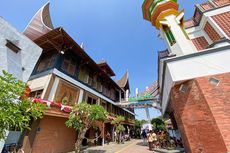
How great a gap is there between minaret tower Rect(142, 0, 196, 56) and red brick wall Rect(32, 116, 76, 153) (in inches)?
403

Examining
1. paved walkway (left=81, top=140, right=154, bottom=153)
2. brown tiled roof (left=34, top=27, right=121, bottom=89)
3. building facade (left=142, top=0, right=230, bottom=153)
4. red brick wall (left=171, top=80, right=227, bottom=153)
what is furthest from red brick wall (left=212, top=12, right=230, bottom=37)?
brown tiled roof (left=34, top=27, right=121, bottom=89)

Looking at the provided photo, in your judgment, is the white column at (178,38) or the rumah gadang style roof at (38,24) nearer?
the white column at (178,38)

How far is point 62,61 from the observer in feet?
38.7

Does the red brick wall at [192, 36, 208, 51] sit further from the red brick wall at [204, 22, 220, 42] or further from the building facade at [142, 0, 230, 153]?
the building facade at [142, 0, 230, 153]

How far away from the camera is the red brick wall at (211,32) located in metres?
9.02

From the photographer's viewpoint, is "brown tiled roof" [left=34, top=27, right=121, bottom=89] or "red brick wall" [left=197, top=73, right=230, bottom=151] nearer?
"red brick wall" [left=197, top=73, right=230, bottom=151]

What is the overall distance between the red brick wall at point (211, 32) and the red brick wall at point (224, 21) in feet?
1.48

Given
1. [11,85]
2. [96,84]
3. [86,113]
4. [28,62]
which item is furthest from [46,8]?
[11,85]

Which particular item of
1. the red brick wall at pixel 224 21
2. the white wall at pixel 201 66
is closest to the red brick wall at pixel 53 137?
the white wall at pixel 201 66

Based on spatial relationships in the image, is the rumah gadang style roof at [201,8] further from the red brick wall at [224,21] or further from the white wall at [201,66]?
the white wall at [201,66]

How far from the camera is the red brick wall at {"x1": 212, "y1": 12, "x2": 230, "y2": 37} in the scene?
8611 mm

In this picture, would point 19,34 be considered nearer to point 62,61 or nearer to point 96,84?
point 62,61

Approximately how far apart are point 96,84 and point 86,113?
26.5ft

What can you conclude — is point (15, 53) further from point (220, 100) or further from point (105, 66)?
point (105, 66)
